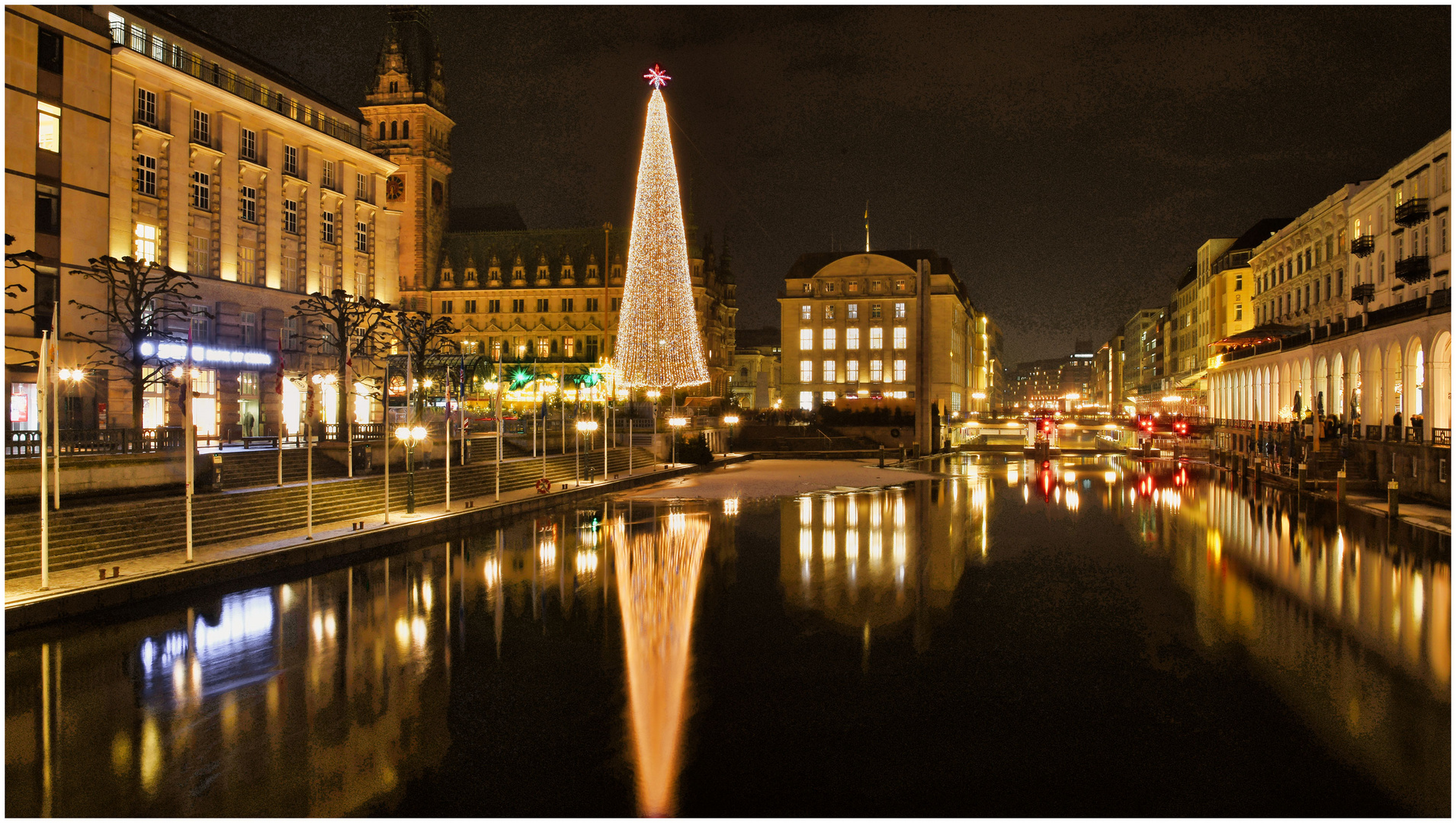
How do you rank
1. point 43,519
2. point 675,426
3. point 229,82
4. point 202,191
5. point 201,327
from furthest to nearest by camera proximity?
point 675,426
point 229,82
point 202,191
point 201,327
point 43,519

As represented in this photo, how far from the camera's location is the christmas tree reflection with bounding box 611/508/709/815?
808 centimetres

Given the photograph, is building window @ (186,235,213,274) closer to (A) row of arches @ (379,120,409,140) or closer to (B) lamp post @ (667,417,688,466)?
(B) lamp post @ (667,417,688,466)

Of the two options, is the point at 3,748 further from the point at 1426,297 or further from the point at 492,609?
the point at 1426,297

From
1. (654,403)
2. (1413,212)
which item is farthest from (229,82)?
(1413,212)

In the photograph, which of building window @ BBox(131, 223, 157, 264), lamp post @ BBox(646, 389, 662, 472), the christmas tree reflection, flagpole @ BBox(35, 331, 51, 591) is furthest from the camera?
lamp post @ BBox(646, 389, 662, 472)

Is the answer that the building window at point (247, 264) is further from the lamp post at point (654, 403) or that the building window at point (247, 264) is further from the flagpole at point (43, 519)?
the flagpole at point (43, 519)

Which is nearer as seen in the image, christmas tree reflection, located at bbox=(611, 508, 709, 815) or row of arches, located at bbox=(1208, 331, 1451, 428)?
christmas tree reflection, located at bbox=(611, 508, 709, 815)

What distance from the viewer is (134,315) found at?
26.9m

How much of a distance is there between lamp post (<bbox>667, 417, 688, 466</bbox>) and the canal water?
3168cm

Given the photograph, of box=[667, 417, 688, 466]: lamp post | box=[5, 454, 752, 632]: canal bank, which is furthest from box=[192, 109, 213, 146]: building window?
box=[5, 454, 752, 632]: canal bank

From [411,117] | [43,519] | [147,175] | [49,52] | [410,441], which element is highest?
[411,117]

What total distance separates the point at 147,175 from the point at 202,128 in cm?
502

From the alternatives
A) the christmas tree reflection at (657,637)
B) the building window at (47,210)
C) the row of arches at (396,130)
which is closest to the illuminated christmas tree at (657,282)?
the christmas tree reflection at (657,637)

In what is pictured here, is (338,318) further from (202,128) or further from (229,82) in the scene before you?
(229,82)
